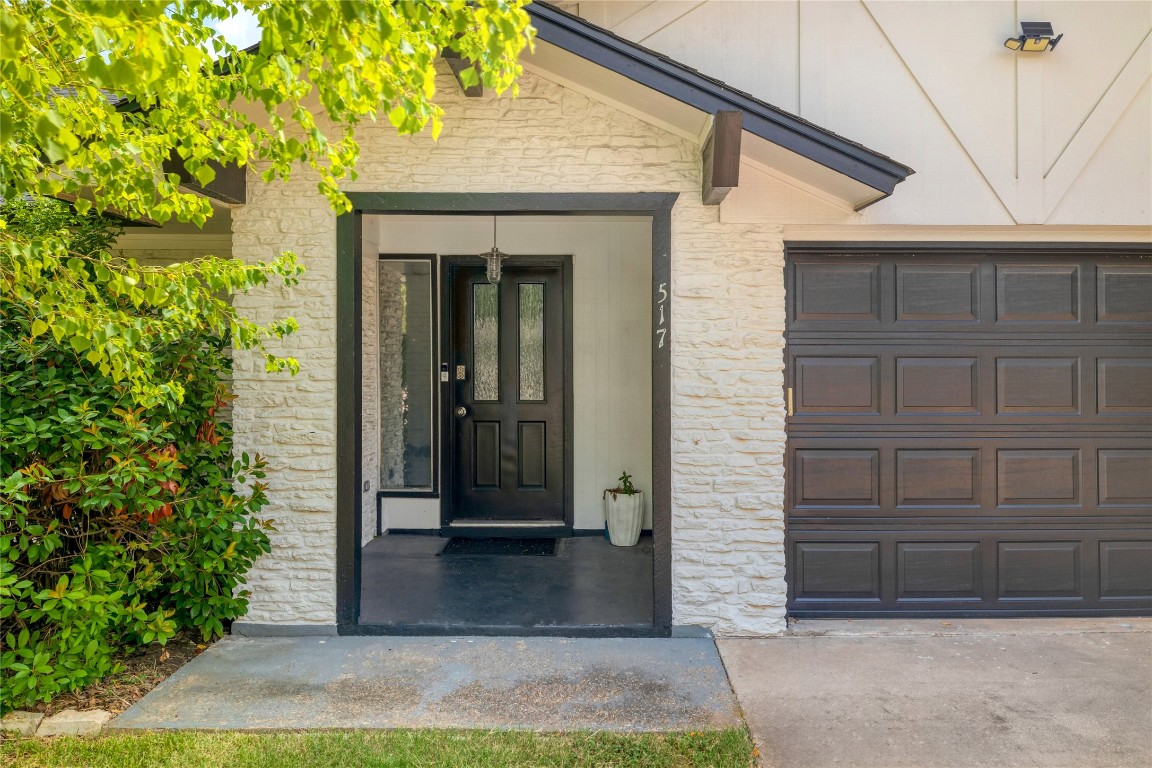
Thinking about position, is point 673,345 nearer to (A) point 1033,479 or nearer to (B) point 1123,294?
(A) point 1033,479

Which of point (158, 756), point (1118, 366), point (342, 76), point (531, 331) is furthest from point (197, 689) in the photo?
point (1118, 366)

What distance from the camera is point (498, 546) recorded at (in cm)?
588

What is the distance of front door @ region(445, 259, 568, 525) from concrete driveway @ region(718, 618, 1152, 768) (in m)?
2.67

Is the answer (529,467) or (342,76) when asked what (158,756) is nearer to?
(342,76)

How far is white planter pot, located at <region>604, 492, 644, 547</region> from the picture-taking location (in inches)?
233

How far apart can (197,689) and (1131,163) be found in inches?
229

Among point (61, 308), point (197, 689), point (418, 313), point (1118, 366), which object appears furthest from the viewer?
point (418, 313)

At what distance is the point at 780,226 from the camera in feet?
13.4

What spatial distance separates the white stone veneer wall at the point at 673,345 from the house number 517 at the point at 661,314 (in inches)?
2.9

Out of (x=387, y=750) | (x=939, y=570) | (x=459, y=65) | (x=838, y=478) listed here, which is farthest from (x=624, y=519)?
(x=459, y=65)

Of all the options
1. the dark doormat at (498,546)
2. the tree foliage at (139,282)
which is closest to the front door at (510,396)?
the dark doormat at (498,546)

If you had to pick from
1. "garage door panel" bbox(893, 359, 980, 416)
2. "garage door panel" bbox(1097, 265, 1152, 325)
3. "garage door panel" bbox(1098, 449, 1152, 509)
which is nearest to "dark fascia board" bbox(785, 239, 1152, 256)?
"garage door panel" bbox(1097, 265, 1152, 325)

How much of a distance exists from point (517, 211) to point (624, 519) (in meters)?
2.89

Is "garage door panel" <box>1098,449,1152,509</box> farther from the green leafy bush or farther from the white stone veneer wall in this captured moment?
the green leafy bush
